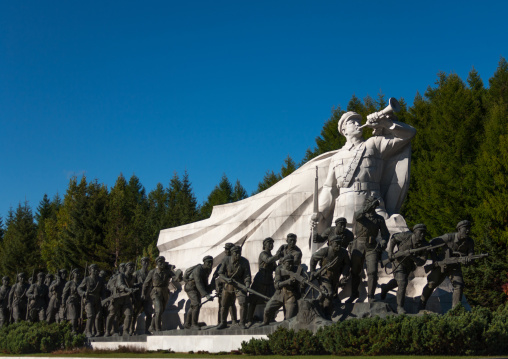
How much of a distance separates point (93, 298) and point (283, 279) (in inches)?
254

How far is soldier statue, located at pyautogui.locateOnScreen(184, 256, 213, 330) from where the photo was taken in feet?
41.6

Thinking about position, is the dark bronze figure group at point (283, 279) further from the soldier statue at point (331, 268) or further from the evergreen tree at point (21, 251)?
the evergreen tree at point (21, 251)

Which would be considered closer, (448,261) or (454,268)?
(448,261)

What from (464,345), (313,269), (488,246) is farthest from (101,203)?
(464,345)

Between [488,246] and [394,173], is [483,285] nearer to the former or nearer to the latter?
[488,246]

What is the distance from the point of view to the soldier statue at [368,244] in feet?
35.9

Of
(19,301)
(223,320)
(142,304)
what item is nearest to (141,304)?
(142,304)

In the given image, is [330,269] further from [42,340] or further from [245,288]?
[42,340]

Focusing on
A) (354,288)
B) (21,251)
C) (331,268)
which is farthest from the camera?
(21,251)

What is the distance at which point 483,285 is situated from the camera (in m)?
18.5

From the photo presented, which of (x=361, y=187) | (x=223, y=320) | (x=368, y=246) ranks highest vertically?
(x=361, y=187)

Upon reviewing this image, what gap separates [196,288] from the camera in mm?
12914

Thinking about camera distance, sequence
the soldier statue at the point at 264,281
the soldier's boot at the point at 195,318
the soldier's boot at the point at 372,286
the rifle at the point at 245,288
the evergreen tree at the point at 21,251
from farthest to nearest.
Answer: the evergreen tree at the point at 21,251
the soldier's boot at the point at 195,318
the soldier statue at the point at 264,281
the rifle at the point at 245,288
the soldier's boot at the point at 372,286

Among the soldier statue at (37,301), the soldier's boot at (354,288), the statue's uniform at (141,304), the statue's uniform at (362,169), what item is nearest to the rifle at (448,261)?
the soldier's boot at (354,288)
